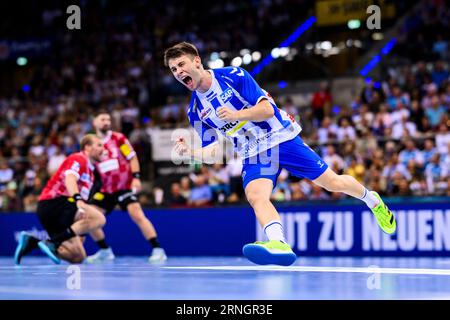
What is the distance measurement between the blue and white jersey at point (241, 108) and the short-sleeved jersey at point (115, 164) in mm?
5424

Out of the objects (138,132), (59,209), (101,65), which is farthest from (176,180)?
(101,65)

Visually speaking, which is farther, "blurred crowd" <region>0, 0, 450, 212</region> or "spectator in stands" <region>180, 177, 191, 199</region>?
"spectator in stands" <region>180, 177, 191, 199</region>

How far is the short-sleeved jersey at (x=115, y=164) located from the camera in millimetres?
13477

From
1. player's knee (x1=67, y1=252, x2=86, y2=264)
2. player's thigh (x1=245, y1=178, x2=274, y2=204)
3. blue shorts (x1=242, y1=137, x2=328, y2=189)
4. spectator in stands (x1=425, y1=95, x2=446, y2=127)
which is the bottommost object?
player's knee (x1=67, y1=252, x2=86, y2=264)

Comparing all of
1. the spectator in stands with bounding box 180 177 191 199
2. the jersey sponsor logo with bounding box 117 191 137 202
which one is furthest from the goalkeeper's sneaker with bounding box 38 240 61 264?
the spectator in stands with bounding box 180 177 191 199

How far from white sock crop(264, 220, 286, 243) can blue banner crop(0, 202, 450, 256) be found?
6363 millimetres

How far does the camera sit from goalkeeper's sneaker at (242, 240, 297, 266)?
7.24 metres

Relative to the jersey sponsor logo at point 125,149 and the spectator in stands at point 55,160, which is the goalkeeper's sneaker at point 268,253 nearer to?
the jersey sponsor logo at point 125,149

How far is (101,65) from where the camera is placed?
91.5 feet

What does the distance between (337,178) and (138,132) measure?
41.0ft

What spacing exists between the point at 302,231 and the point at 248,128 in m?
6.94

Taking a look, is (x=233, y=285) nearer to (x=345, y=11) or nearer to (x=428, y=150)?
(x=428, y=150)

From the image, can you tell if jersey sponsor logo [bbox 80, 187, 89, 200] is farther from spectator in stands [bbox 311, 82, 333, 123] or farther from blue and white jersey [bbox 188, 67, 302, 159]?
spectator in stands [bbox 311, 82, 333, 123]

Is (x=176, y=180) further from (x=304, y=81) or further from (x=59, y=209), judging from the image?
(x=59, y=209)
